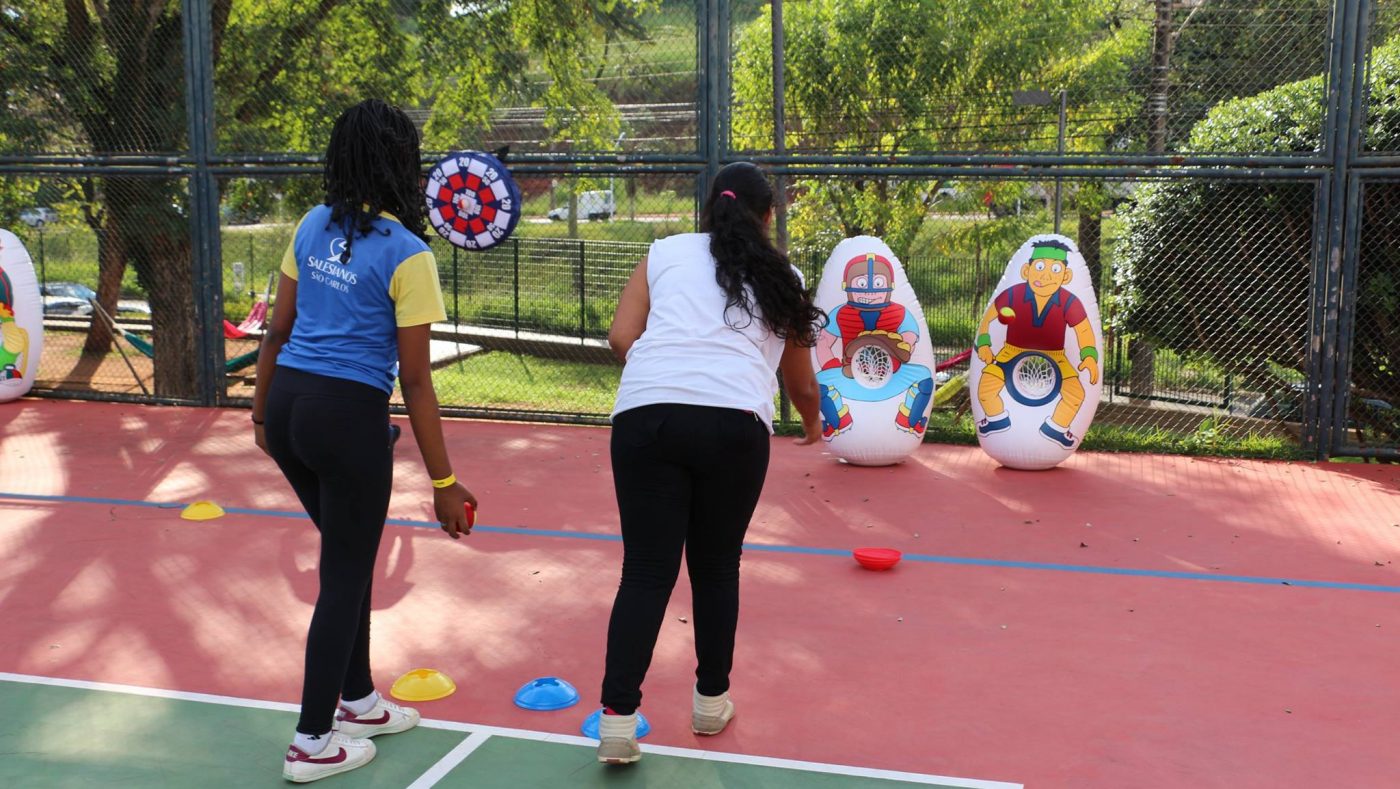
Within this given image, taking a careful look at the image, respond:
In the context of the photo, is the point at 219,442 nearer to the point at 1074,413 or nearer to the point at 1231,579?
the point at 1074,413

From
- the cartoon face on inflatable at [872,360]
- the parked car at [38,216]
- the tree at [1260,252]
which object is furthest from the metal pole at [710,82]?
the parked car at [38,216]

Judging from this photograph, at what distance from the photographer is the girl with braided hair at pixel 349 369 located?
3.49 meters

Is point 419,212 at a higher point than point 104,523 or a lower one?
higher

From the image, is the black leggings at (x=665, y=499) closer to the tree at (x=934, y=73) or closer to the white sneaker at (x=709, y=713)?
the white sneaker at (x=709, y=713)

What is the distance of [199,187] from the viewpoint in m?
10.4

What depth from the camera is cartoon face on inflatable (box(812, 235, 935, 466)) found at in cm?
830

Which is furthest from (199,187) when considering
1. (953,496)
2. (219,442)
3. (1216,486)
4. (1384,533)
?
(1384,533)

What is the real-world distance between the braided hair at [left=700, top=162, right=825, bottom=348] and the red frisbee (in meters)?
2.42

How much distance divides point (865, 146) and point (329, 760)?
282 inches

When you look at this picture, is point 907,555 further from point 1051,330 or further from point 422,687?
point 422,687

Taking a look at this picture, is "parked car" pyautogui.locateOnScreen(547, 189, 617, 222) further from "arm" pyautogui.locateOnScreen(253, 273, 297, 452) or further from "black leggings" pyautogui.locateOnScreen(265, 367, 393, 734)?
"black leggings" pyautogui.locateOnScreen(265, 367, 393, 734)

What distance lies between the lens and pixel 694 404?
3.60 m

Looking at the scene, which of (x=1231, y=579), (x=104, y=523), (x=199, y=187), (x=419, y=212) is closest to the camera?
(x=419, y=212)

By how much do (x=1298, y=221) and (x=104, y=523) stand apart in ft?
27.3
